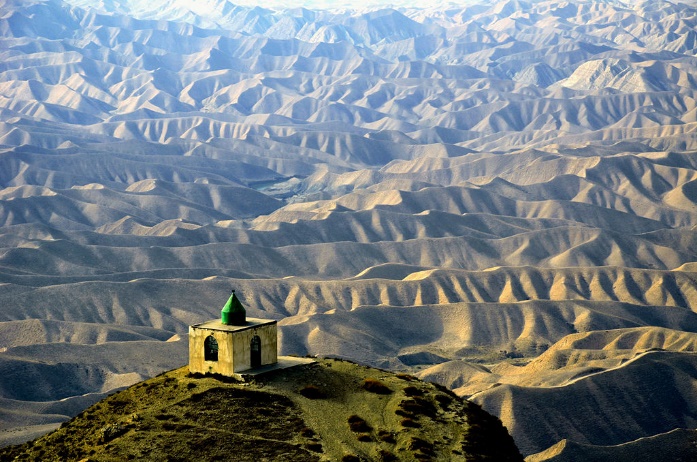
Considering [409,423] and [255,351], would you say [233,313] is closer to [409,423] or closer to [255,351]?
[255,351]

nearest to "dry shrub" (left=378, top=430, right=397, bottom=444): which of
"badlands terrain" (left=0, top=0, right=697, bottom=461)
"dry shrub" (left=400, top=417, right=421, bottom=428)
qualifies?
"dry shrub" (left=400, top=417, right=421, bottom=428)

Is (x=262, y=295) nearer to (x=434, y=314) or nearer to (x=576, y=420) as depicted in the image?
(x=434, y=314)

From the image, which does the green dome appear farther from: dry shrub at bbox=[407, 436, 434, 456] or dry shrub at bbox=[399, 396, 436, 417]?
dry shrub at bbox=[407, 436, 434, 456]

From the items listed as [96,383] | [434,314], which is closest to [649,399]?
[434,314]

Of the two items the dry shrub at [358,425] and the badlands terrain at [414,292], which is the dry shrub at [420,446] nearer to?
the dry shrub at [358,425]

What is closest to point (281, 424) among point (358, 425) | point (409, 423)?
point (358, 425)

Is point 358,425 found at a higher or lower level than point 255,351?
lower
